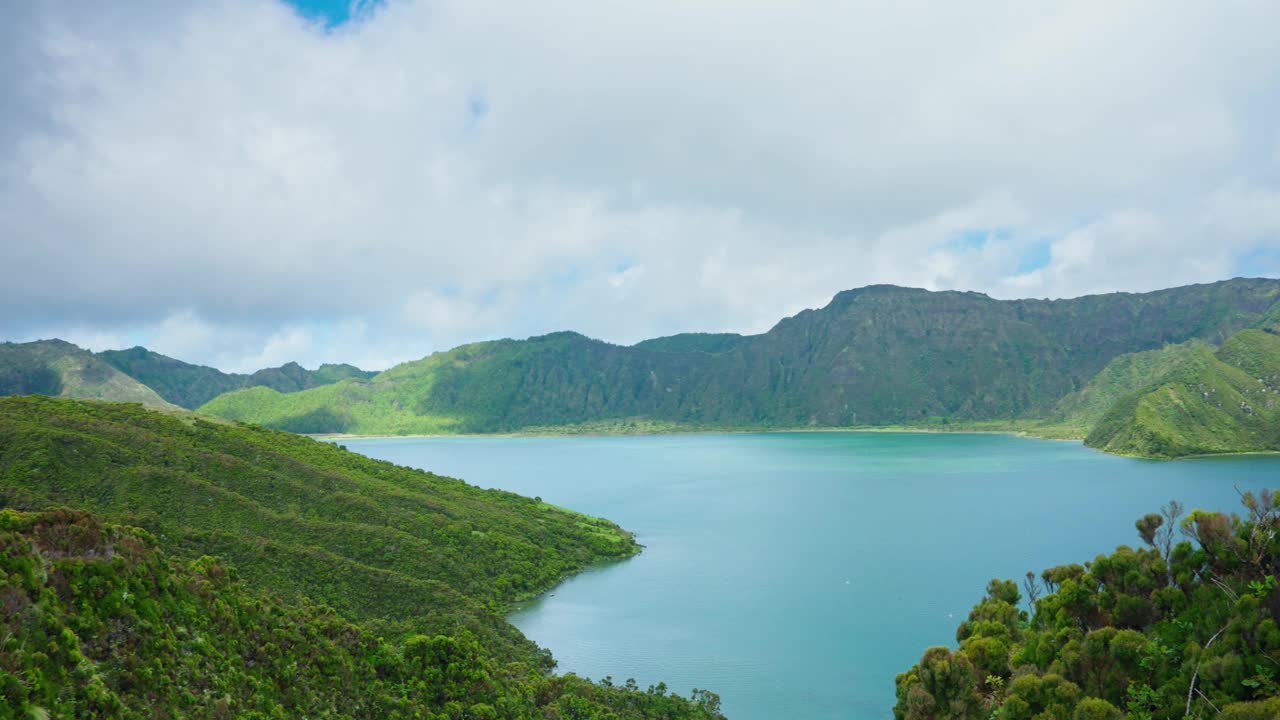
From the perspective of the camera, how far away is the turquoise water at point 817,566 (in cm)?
5816

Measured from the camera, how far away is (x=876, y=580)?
270ft

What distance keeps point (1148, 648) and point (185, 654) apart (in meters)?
41.8

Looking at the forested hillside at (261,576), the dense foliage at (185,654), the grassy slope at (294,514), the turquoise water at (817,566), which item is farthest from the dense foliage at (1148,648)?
the grassy slope at (294,514)

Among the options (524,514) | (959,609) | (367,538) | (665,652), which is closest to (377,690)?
(665,652)

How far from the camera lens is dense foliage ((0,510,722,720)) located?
25.3 meters

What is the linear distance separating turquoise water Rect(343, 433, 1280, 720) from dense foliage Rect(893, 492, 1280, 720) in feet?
63.2

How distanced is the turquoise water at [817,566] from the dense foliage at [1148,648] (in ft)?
63.2

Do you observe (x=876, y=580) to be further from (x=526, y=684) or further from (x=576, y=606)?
(x=526, y=684)

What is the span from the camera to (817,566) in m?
90.4

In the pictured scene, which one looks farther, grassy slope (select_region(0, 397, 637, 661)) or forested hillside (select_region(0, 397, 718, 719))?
grassy slope (select_region(0, 397, 637, 661))

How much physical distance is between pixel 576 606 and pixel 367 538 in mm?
23300

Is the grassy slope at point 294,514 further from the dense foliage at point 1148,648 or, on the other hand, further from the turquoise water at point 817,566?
the dense foliage at point 1148,648

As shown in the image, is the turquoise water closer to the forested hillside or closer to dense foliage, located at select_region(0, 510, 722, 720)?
the forested hillside

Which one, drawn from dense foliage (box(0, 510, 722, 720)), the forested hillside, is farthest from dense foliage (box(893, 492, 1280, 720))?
the forested hillside
